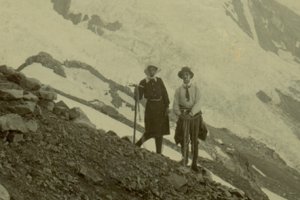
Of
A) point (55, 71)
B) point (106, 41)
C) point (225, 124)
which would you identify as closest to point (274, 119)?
point (225, 124)

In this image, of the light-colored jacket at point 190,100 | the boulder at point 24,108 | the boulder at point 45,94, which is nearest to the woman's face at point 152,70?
the light-colored jacket at point 190,100

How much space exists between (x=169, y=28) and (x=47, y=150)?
41546 millimetres

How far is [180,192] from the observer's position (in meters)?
8.48

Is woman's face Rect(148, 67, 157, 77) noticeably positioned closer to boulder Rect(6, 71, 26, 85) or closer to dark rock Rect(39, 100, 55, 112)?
dark rock Rect(39, 100, 55, 112)

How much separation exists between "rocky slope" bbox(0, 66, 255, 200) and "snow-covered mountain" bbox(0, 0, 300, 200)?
21.3m

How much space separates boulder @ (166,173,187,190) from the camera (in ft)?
28.0

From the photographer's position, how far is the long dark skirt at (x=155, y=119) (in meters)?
10.6

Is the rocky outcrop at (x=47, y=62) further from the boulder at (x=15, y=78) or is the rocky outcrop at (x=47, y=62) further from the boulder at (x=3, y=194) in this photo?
the boulder at (x=3, y=194)

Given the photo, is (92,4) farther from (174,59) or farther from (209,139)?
(209,139)

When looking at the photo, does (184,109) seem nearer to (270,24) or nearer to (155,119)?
(155,119)

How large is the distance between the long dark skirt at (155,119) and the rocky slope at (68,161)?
1.05 m

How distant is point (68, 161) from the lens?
7.62 m

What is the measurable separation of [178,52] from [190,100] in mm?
36608

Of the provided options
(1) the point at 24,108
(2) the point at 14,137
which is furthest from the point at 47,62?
(2) the point at 14,137
